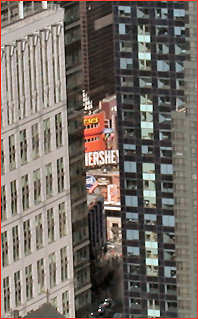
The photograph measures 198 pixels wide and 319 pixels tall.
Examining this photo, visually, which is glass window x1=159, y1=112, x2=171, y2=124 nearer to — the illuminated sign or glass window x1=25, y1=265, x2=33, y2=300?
glass window x1=25, y1=265, x2=33, y2=300

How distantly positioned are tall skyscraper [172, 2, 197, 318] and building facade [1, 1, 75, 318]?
126 ft

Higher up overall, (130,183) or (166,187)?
(130,183)

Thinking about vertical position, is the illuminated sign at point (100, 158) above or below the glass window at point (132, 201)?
above

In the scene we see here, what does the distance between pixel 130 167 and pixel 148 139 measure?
5.03 ft

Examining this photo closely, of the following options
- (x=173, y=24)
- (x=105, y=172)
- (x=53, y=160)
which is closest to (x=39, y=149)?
(x=53, y=160)

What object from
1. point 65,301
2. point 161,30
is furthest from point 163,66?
point 65,301

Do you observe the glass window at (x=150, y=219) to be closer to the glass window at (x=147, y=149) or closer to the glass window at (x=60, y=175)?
the glass window at (x=147, y=149)

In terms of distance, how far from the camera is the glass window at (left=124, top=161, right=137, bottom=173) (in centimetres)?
8993

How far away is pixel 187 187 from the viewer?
91.3 m

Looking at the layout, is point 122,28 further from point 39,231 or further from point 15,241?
point 15,241

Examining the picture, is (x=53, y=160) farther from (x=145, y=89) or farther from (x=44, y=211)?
(x=145, y=89)

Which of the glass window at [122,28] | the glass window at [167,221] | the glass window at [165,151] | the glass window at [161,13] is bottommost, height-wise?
the glass window at [167,221]

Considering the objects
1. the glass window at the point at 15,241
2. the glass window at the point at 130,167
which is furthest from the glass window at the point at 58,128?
the glass window at the point at 130,167

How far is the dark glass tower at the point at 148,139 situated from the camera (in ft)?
289
